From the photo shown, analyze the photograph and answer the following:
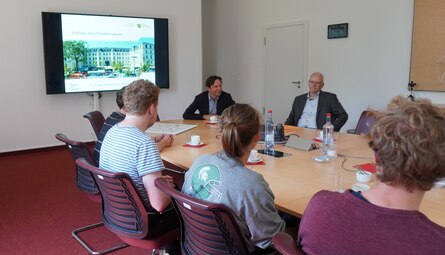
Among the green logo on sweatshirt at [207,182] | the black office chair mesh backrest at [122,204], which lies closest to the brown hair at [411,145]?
the green logo on sweatshirt at [207,182]

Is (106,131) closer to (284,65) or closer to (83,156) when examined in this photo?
(83,156)

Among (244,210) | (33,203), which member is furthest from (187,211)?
(33,203)

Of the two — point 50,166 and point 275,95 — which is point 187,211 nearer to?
point 50,166

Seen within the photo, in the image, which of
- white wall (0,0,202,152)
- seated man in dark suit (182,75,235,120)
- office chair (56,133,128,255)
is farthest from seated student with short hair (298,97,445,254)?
white wall (0,0,202,152)

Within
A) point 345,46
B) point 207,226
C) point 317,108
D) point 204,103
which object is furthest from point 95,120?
point 345,46

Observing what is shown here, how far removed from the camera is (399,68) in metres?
5.01

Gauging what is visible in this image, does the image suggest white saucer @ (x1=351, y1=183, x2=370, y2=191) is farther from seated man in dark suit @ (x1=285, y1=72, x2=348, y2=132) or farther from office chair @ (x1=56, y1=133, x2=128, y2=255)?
seated man in dark suit @ (x1=285, y1=72, x2=348, y2=132)

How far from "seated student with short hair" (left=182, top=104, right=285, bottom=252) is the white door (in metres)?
4.93

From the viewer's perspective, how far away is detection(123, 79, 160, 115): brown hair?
7.21ft

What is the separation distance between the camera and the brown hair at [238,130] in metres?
1.59

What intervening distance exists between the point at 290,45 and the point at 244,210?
5.41 metres

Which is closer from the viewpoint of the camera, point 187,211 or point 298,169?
point 187,211

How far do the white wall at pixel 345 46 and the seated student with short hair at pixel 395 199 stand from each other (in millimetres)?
4191

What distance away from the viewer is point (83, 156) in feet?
8.50
